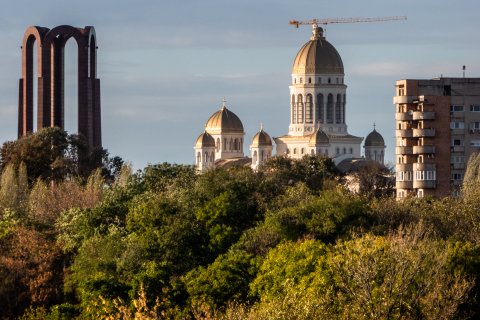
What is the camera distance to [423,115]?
562ft

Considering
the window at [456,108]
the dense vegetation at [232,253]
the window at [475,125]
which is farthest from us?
the window at [475,125]

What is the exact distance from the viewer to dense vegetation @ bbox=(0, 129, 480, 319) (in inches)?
3211

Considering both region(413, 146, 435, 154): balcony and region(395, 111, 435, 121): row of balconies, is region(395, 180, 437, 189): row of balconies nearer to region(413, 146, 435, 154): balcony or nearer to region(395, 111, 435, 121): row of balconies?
region(413, 146, 435, 154): balcony

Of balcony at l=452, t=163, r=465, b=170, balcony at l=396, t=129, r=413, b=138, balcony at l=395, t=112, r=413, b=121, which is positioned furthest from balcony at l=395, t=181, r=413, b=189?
balcony at l=452, t=163, r=465, b=170

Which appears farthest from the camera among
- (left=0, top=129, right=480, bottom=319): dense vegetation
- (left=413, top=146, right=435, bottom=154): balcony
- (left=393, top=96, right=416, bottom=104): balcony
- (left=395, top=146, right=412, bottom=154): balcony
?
(left=393, top=96, right=416, bottom=104): balcony

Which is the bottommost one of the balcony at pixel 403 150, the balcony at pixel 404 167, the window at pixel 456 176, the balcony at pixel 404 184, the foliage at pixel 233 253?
the foliage at pixel 233 253

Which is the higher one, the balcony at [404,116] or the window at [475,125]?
the balcony at [404,116]

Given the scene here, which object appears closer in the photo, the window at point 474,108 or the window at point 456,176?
the window at point 456,176

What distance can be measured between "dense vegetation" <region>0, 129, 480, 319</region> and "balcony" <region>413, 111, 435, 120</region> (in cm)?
3946

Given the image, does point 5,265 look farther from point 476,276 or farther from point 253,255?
point 476,276

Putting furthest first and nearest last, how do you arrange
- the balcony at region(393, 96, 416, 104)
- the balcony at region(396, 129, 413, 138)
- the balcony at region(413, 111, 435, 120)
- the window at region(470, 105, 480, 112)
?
1. the window at region(470, 105, 480, 112)
2. the balcony at region(393, 96, 416, 104)
3. the balcony at region(396, 129, 413, 138)
4. the balcony at region(413, 111, 435, 120)

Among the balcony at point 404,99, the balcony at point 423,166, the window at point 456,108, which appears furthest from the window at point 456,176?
the balcony at point 404,99

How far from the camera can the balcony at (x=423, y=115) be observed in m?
170

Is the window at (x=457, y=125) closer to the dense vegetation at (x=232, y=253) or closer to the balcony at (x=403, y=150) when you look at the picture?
the balcony at (x=403, y=150)
